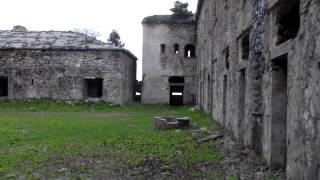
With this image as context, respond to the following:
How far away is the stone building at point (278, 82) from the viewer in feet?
18.6

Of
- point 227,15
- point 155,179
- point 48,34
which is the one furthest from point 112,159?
point 48,34

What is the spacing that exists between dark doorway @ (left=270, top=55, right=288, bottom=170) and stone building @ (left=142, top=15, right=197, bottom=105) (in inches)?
1024

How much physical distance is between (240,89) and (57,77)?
19347 millimetres

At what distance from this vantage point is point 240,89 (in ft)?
38.8

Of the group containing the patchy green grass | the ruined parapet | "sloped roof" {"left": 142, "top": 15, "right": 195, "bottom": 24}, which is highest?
"sloped roof" {"left": 142, "top": 15, "right": 195, "bottom": 24}

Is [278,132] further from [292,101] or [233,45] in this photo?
[233,45]

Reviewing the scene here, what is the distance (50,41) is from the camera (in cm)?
3030

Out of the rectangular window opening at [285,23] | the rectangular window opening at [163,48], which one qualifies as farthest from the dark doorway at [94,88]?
the rectangular window opening at [285,23]

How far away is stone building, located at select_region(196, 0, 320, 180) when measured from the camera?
Answer: 5668mm

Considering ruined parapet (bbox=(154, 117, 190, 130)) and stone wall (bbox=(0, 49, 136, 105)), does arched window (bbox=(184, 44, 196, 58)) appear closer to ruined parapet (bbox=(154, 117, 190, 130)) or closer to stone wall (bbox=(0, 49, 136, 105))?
stone wall (bbox=(0, 49, 136, 105))

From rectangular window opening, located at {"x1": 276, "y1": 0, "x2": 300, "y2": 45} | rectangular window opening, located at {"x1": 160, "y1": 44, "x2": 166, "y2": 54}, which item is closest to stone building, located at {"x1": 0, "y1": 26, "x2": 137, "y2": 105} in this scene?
rectangular window opening, located at {"x1": 160, "y1": 44, "x2": 166, "y2": 54}

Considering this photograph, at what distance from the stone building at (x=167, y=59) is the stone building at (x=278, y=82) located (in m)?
20.6

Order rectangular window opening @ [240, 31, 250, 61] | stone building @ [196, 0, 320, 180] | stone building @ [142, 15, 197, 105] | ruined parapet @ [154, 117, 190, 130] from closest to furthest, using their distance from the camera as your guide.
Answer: stone building @ [196, 0, 320, 180] < rectangular window opening @ [240, 31, 250, 61] < ruined parapet @ [154, 117, 190, 130] < stone building @ [142, 15, 197, 105]

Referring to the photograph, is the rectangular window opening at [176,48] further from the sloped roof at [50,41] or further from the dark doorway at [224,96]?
the dark doorway at [224,96]
